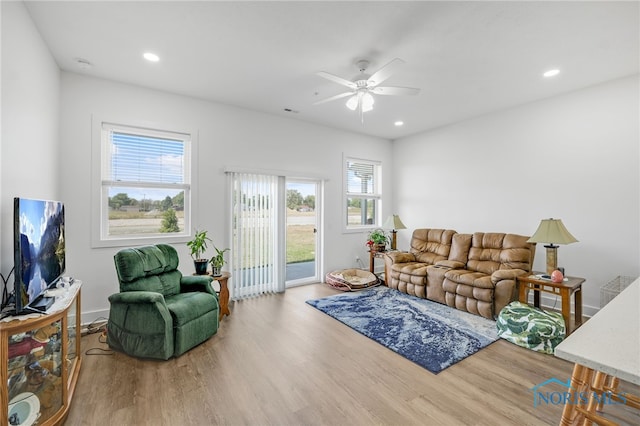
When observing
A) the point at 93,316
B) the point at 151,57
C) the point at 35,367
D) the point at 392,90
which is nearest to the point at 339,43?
the point at 392,90

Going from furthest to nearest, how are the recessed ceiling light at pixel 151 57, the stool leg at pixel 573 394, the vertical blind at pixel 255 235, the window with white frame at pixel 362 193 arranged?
1. the window with white frame at pixel 362 193
2. the vertical blind at pixel 255 235
3. the recessed ceiling light at pixel 151 57
4. the stool leg at pixel 573 394

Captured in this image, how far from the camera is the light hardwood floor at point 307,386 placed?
6.12 feet

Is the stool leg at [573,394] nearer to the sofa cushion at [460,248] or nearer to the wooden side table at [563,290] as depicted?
the wooden side table at [563,290]

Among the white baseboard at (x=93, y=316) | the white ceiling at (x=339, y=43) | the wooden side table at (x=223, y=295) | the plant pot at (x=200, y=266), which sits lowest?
the white baseboard at (x=93, y=316)

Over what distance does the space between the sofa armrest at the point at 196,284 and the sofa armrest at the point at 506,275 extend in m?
3.38

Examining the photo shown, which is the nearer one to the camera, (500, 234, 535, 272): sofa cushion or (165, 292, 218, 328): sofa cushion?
(165, 292, 218, 328): sofa cushion

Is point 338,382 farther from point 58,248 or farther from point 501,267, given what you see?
point 501,267

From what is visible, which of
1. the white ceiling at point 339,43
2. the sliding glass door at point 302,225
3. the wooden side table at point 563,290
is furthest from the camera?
the sliding glass door at point 302,225

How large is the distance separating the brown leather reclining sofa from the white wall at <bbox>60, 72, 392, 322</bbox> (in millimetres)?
1288

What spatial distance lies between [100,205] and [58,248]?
1.18 meters

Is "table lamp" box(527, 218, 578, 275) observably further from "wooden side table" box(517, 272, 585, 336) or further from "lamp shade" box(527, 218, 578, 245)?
"wooden side table" box(517, 272, 585, 336)

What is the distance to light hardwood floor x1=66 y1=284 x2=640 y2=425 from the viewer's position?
186cm

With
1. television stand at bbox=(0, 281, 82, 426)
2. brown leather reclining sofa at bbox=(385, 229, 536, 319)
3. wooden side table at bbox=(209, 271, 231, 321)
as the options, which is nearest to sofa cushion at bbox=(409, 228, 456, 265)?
brown leather reclining sofa at bbox=(385, 229, 536, 319)

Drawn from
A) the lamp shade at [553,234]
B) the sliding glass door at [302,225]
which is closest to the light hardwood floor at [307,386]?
the lamp shade at [553,234]
